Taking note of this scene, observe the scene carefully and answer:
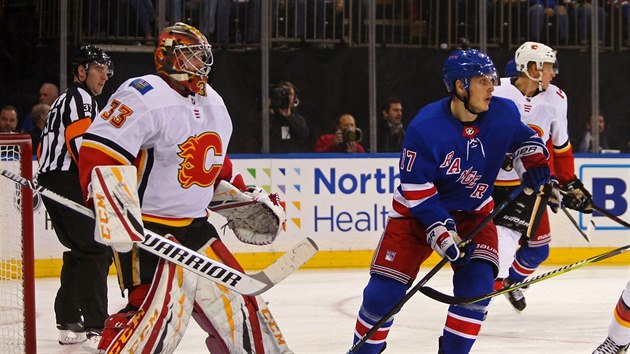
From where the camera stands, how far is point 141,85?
11.6 ft

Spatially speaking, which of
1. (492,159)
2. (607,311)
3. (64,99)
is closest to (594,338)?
(607,311)

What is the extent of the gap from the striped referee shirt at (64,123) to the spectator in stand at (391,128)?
3.75m

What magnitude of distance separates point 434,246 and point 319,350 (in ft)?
4.90

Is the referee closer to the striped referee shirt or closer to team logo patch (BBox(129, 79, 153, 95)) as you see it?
the striped referee shirt

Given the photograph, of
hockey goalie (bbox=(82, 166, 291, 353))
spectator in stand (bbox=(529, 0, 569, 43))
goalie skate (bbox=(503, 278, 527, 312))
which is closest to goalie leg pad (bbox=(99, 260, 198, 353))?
hockey goalie (bbox=(82, 166, 291, 353))

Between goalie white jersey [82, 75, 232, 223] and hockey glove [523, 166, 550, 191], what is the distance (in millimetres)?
1259

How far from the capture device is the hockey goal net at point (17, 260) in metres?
4.62

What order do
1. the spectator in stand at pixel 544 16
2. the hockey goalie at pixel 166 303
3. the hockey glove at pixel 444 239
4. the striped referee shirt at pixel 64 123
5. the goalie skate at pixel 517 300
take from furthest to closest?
the spectator in stand at pixel 544 16 → the goalie skate at pixel 517 300 → the striped referee shirt at pixel 64 123 → the hockey glove at pixel 444 239 → the hockey goalie at pixel 166 303

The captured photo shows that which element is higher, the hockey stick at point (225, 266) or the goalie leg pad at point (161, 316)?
the hockey stick at point (225, 266)

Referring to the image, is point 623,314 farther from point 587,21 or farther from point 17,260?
point 587,21

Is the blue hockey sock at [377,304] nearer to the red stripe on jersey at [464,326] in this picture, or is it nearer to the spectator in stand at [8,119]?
the red stripe on jersey at [464,326]

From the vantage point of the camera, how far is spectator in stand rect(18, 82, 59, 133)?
832cm

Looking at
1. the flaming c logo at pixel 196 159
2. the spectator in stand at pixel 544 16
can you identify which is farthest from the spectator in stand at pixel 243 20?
the flaming c logo at pixel 196 159

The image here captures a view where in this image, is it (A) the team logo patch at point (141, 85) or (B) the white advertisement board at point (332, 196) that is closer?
(A) the team logo patch at point (141, 85)
